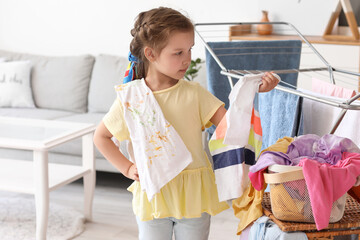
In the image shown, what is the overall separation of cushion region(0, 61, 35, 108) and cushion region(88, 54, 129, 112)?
0.47m

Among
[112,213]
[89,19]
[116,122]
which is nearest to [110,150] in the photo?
[116,122]

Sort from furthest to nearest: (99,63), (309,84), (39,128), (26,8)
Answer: (26,8) → (99,63) → (309,84) → (39,128)

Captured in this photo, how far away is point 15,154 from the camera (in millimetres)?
3895

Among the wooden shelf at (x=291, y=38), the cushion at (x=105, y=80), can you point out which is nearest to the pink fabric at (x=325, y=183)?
the wooden shelf at (x=291, y=38)

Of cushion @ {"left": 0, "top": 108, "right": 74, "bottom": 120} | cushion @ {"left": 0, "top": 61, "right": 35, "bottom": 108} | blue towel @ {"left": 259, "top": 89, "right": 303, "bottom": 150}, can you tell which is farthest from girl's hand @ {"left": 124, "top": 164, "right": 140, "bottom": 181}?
cushion @ {"left": 0, "top": 61, "right": 35, "bottom": 108}

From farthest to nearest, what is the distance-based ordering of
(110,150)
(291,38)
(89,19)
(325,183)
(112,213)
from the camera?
A: (89,19)
(291,38)
(112,213)
(110,150)
(325,183)

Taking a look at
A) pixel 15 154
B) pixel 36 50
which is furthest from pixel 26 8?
pixel 15 154

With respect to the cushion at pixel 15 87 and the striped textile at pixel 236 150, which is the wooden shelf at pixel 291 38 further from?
the striped textile at pixel 236 150

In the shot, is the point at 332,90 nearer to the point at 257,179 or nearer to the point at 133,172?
the point at 257,179

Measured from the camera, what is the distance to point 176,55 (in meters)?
1.66

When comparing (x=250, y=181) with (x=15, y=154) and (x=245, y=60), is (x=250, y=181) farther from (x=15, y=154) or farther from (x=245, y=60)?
(x=15, y=154)

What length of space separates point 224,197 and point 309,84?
2177 millimetres

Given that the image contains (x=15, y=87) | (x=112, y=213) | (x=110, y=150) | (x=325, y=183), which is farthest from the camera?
(x=15, y=87)

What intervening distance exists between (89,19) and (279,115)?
108 inches
